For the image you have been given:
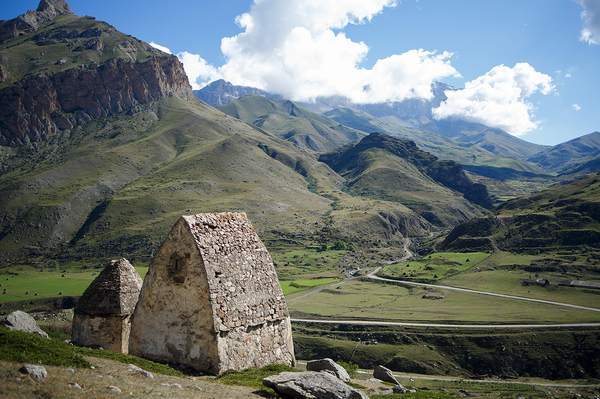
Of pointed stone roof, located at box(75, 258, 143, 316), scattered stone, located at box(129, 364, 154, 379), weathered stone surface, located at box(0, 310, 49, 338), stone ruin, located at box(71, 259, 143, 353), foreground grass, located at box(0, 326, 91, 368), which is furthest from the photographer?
pointed stone roof, located at box(75, 258, 143, 316)

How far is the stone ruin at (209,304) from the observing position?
1238 cm

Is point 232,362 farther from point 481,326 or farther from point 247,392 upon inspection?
point 481,326

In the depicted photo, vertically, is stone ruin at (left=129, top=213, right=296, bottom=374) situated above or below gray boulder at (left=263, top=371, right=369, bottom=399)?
above

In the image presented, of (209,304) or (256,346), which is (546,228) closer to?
(256,346)

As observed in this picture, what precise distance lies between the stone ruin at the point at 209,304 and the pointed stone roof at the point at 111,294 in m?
5.28

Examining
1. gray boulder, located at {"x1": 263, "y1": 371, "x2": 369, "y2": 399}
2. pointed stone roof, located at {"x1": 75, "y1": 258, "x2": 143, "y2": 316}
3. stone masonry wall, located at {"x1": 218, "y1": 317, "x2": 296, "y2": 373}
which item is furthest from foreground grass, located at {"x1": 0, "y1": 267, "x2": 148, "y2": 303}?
gray boulder, located at {"x1": 263, "y1": 371, "x2": 369, "y2": 399}

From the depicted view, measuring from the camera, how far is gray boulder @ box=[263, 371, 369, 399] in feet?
36.3

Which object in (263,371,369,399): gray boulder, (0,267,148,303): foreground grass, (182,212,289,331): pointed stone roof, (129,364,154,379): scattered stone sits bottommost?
(0,267,148,303): foreground grass

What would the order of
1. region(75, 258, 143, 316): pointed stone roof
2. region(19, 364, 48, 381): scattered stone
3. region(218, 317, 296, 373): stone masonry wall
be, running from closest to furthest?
region(19, 364, 48, 381): scattered stone
region(218, 317, 296, 373): stone masonry wall
region(75, 258, 143, 316): pointed stone roof

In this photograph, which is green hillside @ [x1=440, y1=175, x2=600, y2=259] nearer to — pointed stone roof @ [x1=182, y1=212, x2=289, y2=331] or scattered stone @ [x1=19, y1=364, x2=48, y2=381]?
pointed stone roof @ [x1=182, y1=212, x2=289, y2=331]

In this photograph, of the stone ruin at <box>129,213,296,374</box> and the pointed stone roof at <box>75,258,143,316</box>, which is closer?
the stone ruin at <box>129,213,296,374</box>

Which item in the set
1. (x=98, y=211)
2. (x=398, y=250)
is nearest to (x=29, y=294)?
(x=98, y=211)

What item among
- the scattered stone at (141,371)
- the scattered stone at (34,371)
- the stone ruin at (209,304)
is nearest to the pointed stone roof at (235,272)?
the stone ruin at (209,304)

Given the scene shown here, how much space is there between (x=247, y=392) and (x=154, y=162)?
7954 inches
